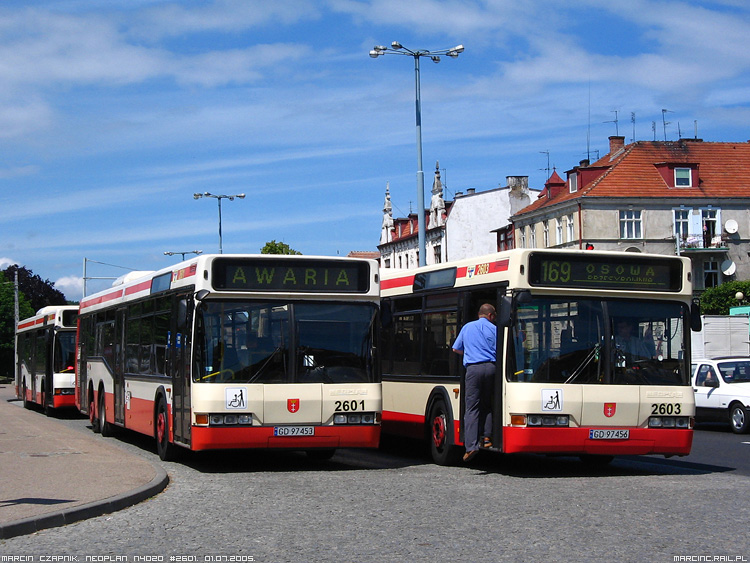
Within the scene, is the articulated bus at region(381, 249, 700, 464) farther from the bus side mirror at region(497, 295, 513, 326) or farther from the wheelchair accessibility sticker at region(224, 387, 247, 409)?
the wheelchair accessibility sticker at region(224, 387, 247, 409)

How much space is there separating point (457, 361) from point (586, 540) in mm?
6365

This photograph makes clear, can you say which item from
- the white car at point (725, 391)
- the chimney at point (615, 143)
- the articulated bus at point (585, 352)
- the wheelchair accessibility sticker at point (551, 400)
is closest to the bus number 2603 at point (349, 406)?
the articulated bus at point (585, 352)

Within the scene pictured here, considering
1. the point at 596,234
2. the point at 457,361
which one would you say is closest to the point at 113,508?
the point at 457,361

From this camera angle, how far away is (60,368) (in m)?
30.3

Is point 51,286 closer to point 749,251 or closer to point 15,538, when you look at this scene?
point 749,251

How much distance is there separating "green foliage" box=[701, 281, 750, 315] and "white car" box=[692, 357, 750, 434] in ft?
131

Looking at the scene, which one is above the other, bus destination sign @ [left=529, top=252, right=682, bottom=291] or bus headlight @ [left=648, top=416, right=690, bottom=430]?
bus destination sign @ [left=529, top=252, right=682, bottom=291]

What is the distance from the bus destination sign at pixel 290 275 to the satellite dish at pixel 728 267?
190 feet

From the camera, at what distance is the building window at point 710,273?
72125 mm

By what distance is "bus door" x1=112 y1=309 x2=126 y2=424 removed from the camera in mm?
19828

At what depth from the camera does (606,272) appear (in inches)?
547

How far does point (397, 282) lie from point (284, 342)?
3812mm

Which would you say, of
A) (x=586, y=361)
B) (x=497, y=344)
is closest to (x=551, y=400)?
(x=586, y=361)

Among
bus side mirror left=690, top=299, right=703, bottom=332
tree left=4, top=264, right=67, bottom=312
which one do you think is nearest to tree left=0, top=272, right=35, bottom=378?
tree left=4, top=264, right=67, bottom=312
